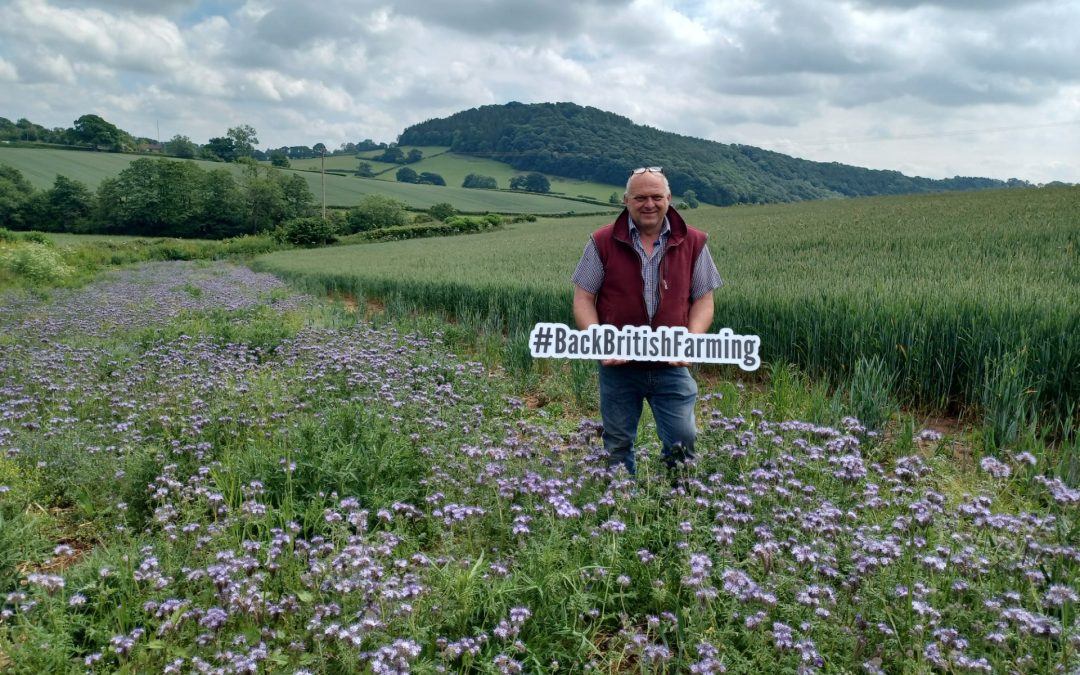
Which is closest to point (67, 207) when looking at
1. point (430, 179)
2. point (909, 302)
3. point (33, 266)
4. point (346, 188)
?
point (346, 188)

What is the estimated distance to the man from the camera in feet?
12.6

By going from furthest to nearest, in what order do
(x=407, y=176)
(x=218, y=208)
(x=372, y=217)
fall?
(x=407, y=176) < (x=218, y=208) < (x=372, y=217)

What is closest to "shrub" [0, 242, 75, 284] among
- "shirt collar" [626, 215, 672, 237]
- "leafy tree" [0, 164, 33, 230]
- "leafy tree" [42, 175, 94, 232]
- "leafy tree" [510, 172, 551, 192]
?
"shirt collar" [626, 215, 672, 237]

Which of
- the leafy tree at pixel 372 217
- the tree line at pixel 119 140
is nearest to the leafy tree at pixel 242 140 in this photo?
the tree line at pixel 119 140

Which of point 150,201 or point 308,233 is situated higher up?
point 150,201

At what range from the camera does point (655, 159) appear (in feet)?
207

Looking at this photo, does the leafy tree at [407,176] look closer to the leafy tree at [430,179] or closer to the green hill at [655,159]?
the leafy tree at [430,179]

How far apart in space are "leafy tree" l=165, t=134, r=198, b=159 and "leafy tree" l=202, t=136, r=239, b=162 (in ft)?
6.31

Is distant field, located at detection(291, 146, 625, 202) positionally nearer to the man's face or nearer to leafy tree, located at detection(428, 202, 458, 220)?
leafy tree, located at detection(428, 202, 458, 220)

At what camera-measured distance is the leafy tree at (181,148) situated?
91938 mm

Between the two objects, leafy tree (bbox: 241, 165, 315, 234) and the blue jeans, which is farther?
leafy tree (bbox: 241, 165, 315, 234)

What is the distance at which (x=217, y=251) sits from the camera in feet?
148

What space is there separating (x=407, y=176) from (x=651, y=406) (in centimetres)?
9350

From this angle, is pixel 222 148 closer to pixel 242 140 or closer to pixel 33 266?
pixel 242 140
